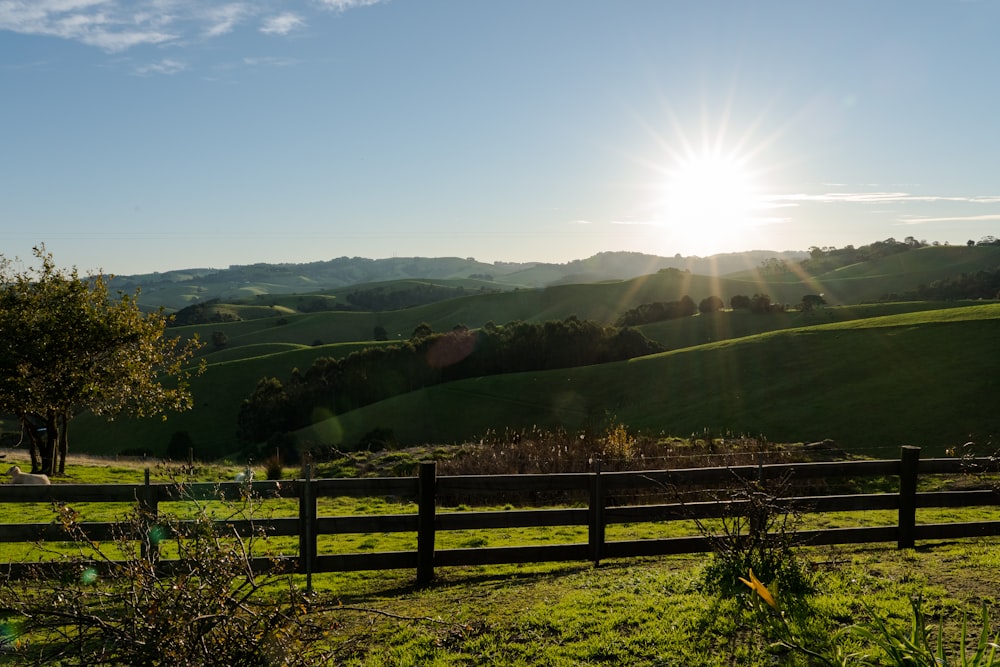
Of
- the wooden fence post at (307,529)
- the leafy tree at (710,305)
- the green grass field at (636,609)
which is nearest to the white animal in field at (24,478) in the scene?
the green grass field at (636,609)

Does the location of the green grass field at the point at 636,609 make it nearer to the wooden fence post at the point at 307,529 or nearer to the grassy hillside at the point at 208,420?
the wooden fence post at the point at 307,529

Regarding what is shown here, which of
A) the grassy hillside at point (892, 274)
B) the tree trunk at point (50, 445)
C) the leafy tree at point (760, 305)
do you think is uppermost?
the grassy hillside at point (892, 274)

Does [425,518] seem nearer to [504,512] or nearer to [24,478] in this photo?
[504,512]

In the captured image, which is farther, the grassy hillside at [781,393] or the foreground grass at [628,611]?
the grassy hillside at [781,393]

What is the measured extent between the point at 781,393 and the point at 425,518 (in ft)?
130

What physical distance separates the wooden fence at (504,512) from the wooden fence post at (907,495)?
0.02m

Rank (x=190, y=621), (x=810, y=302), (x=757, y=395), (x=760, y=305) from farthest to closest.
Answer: (x=760, y=305) → (x=810, y=302) → (x=757, y=395) → (x=190, y=621)

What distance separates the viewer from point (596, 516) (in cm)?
1047

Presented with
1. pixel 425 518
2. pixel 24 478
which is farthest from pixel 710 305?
pixel 425 518

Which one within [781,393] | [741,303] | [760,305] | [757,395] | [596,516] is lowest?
[757,395]

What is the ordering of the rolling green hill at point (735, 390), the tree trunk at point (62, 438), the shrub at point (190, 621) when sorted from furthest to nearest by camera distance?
the rolling green hill at point (735, 390) < the tree trunk at point (62, 438) < the shrub at point (190, 621)

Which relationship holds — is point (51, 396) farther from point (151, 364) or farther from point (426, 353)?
point (426, 353)

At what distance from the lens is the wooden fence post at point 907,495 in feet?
35.9

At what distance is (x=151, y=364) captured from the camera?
1098 inches
